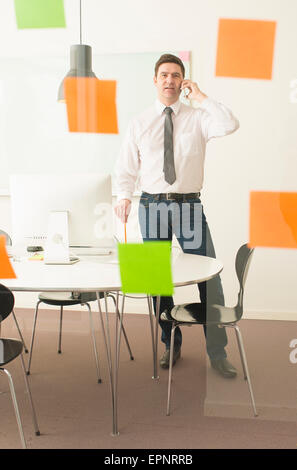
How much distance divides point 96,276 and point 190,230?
725 millimetres

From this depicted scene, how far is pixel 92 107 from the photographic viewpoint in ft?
11.2

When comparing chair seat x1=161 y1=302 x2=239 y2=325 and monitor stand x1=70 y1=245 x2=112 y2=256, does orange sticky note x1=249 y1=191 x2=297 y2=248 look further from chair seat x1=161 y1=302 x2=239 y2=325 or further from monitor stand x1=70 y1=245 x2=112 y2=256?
monitor stand x1=70 y1=245 x2=112 y2=256

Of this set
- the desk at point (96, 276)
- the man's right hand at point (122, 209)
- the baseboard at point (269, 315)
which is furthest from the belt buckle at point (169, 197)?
the baseboard at point (269, 315)

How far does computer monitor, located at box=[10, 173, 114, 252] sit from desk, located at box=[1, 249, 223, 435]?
140mm

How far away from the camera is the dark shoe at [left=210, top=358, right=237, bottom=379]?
2439 millimetres

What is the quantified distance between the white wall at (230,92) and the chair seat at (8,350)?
1950mm

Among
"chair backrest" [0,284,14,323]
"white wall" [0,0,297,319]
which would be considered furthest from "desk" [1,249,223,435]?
"white wall" [0,0,297,319]

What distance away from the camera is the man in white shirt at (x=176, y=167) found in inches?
97.4

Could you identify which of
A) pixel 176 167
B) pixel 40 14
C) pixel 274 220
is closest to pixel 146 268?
pixel 176 167

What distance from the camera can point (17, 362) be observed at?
271cm

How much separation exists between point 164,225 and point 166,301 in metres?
0.41

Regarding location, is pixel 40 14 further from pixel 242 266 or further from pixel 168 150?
pixel 242 266

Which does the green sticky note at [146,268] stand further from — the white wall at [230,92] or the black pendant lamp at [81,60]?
the white wall at [230,92]

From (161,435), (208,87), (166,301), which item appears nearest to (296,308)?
(166,301)
